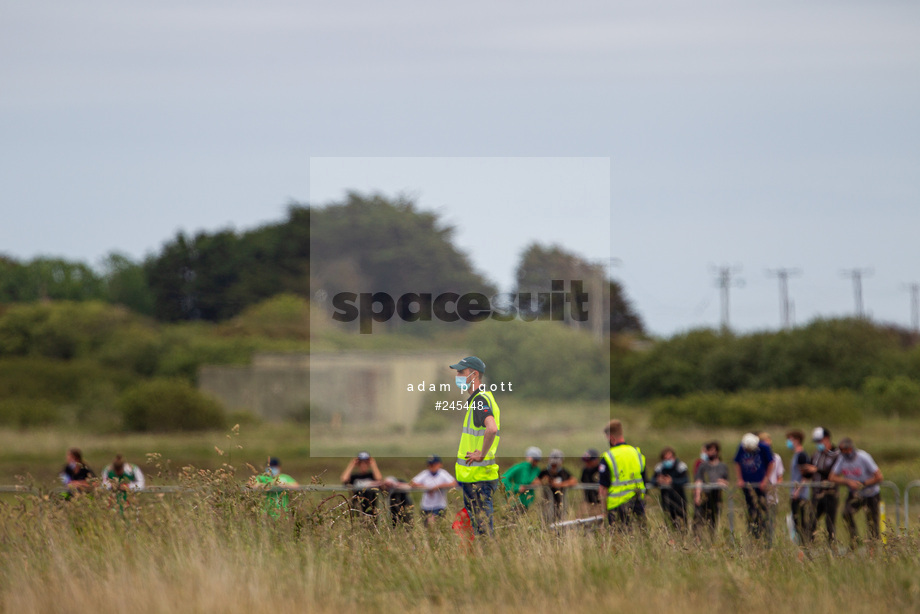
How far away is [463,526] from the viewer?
27.3 feet

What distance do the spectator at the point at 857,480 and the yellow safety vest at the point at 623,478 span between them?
423 cm

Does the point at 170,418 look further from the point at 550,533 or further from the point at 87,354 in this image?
the point at 550,533

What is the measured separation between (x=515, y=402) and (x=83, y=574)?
30105 mm

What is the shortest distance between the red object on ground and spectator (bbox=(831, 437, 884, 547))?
7252 millimetres

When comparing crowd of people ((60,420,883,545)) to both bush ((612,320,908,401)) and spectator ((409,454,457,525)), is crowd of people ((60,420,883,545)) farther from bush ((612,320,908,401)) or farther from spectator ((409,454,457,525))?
bush ((612,320,908,401))

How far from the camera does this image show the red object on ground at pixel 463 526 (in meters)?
8.12

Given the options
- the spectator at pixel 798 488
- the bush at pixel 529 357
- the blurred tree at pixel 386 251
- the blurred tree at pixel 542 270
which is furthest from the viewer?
the blurred tree at pixel 386 251

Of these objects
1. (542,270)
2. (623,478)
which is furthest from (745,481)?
(542,270)

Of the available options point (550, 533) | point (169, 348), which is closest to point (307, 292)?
point (169, 348)

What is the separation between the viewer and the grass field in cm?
648

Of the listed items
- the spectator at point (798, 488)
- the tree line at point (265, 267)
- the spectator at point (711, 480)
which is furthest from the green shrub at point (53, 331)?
the spectator at point (798, 488)

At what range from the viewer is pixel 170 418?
41.6m

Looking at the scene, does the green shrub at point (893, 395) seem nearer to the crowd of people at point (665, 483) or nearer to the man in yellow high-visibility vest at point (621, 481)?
the crowd of people at point (665, 483)

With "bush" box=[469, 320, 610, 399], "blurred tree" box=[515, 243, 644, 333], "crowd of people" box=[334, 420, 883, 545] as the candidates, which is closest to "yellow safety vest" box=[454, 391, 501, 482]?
"crowd of people" box=[334, 420, 883, 545]
